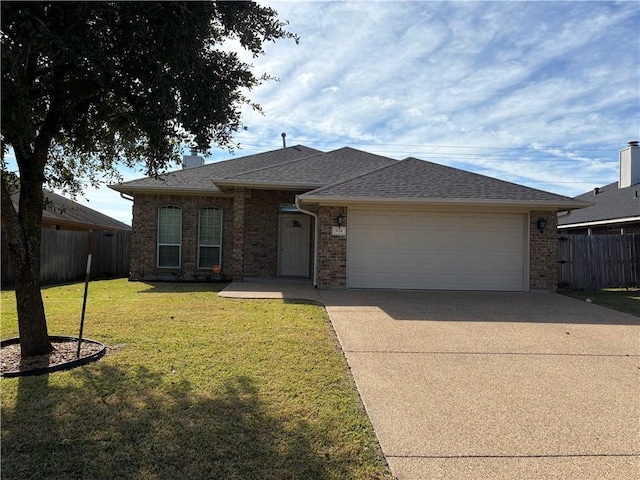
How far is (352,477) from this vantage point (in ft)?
9.25

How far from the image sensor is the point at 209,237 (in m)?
14.2

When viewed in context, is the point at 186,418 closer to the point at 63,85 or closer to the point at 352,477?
the point at 352,477

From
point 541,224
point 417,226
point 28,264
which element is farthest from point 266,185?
point 28,264

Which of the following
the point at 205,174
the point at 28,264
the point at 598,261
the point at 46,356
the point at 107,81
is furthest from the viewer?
the point at 205,174

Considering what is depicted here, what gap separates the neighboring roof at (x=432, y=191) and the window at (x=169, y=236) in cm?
512

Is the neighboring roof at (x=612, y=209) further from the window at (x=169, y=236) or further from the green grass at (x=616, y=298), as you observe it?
the window at (x=169, y=236)

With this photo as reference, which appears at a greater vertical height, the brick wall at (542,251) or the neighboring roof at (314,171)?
the neighboring roof at (314,171)

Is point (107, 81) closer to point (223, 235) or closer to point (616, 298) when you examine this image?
point (223, 235)

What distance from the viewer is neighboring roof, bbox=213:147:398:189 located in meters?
12.6

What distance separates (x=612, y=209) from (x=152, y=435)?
20.8m

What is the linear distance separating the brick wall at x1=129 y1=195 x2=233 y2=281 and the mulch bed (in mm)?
8315

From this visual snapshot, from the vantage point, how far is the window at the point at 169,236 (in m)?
14.1

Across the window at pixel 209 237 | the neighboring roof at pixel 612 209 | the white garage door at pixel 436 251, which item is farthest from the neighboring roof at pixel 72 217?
the neighboring roof at pixel 612 209

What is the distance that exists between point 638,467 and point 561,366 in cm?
236
